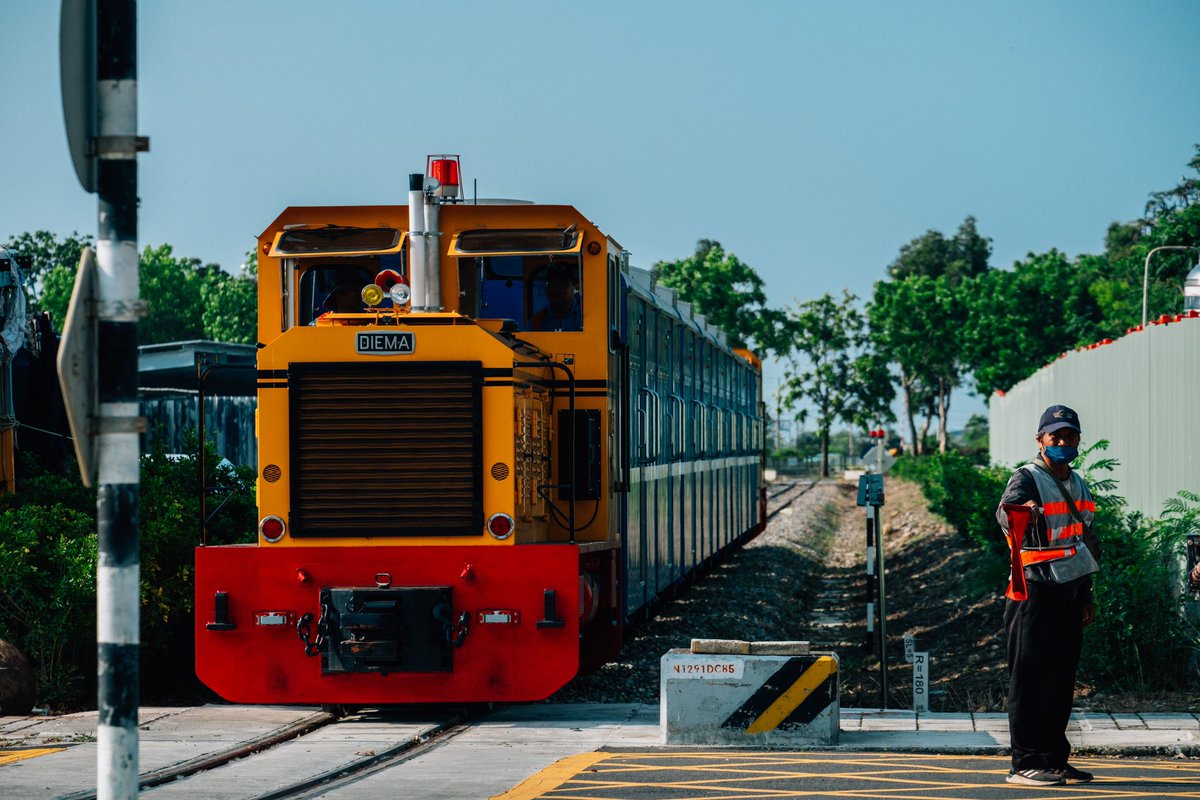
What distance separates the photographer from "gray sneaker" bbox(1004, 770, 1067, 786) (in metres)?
8.57

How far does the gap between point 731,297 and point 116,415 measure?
228 feet

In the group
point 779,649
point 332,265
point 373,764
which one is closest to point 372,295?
point 332,265

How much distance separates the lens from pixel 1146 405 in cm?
1720

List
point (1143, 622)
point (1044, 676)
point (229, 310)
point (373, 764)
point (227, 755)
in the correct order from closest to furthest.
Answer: point (1044, 676), point (373, 764), point (227, 755), point (1143, 622), point (229, 310)

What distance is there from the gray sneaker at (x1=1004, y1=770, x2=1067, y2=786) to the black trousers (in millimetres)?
49

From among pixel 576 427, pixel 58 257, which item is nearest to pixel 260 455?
pixel 576 427

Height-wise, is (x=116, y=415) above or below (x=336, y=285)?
below

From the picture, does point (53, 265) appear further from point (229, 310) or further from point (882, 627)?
point (882, 627)

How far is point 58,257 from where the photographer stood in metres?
73.9

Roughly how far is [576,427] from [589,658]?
2.04 meters

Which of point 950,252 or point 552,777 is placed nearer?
point 552,777

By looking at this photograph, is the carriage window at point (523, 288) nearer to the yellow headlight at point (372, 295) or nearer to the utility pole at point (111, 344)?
the yellow headlight at point (372, 295)

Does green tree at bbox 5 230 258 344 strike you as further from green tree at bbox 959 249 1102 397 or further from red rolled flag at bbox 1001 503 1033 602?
red rolled flag at bbox 1001 503 1033 602

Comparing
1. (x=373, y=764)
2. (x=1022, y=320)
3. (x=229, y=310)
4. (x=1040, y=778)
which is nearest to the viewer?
(x=1040, y=778)
